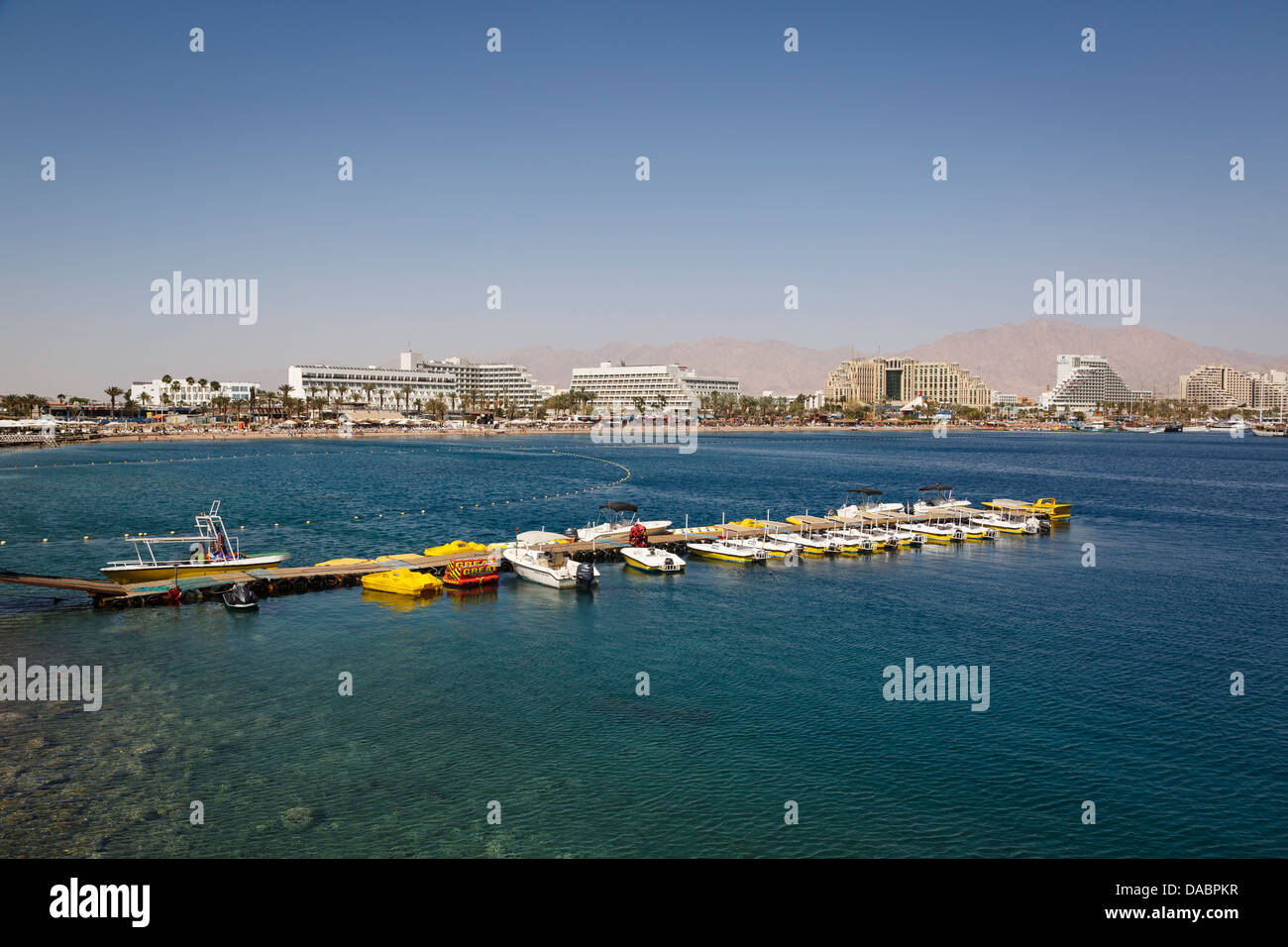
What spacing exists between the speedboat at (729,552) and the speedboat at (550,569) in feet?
42.3

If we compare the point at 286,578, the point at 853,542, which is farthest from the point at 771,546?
the point at 286,578

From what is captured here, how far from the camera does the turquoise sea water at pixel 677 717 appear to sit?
22188mm

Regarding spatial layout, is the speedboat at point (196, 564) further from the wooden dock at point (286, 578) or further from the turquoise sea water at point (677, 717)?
→ the turquoise sea water at point (677, 717)

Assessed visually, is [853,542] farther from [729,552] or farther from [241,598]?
[241,598]

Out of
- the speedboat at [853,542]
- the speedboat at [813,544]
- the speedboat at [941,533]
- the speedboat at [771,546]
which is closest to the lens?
the speedboat at [771,546]

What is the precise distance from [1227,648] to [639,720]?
32.5 m

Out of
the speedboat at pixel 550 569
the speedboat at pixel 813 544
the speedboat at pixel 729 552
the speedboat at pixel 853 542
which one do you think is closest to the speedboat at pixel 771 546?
the speedboat at pixel 729 552

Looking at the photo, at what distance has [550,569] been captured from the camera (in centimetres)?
5266

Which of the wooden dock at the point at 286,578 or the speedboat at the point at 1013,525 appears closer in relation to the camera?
the wooden dock at the point at 286,578

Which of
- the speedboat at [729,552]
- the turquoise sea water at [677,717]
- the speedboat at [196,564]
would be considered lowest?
the turquoise sea water at [677,717]

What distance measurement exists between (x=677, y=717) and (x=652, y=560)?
93.6ft

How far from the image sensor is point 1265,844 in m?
22.0

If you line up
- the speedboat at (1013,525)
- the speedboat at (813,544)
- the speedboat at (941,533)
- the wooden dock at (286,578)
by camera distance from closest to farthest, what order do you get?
the wooden dock at (286,578) → the speedboat at (813,544) → the speedboat at (941,533) → the speedboat at (1013,525)

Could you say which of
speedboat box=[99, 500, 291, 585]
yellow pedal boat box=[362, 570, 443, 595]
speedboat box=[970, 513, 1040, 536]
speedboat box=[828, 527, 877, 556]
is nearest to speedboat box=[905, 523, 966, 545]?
speedboat box=[970, 513, 1040, 536]
